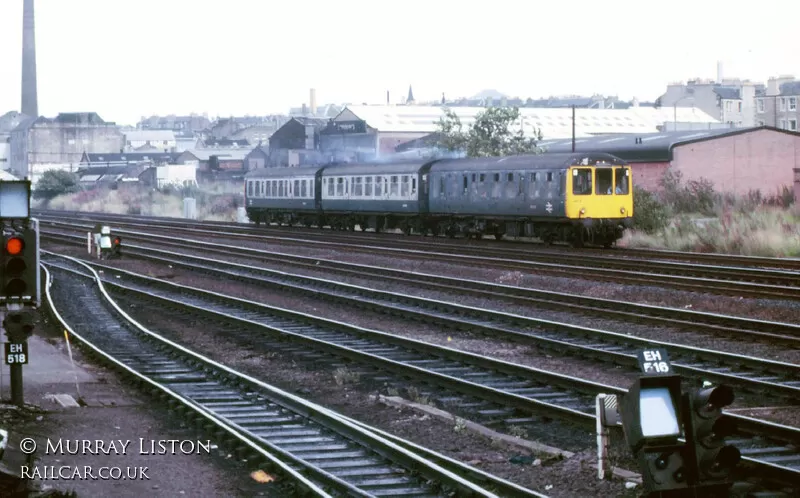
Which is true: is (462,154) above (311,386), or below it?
above

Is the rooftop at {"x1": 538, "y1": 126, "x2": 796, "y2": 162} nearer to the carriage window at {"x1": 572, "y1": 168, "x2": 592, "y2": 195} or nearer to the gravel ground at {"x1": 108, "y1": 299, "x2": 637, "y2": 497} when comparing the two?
the carriage window at {"x1": 572, "y1": 168, "x2": 592, "y2": 195}

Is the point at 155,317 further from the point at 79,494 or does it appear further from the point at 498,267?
the point at 79,494

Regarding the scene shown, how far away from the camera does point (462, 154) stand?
5672cm

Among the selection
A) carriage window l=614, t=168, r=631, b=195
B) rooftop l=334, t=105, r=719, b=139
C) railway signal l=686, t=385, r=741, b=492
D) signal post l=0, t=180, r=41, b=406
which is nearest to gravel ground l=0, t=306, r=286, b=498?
signal post l=0, t=180, r=41, b=406

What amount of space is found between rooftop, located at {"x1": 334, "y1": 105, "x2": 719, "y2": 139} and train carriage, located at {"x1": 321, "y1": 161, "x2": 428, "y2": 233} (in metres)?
41.8

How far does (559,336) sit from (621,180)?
58.9 ft

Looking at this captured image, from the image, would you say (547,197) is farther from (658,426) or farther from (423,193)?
(658,426)

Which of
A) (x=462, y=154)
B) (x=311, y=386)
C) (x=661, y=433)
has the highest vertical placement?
(x=462, y=154)

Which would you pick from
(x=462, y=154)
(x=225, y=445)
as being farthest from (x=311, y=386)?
(x=462, y=154)

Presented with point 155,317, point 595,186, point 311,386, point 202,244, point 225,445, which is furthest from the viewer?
point 202,244

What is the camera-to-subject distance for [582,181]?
32.8 metres

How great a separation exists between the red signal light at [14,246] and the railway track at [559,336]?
7.31 m

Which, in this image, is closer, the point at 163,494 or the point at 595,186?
the point at 163,494

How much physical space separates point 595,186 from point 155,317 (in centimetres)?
1581
